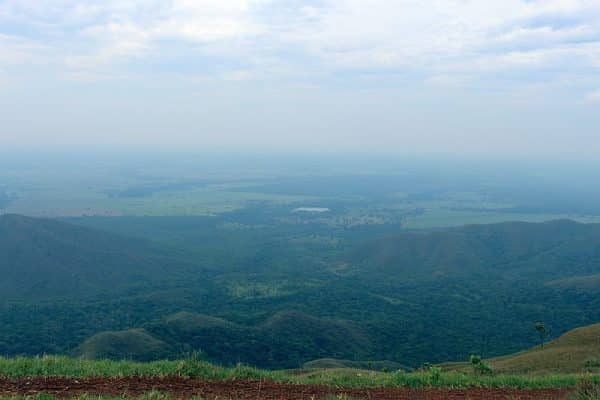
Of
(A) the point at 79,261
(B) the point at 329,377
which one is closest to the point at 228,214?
(A) the point at 79,261

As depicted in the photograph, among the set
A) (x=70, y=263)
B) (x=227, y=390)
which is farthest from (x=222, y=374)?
(x=70, y=263)

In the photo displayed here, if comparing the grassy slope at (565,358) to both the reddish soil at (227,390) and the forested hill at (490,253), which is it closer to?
the reddish soil at (227,390)

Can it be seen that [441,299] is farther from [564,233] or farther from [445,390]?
[445,390]

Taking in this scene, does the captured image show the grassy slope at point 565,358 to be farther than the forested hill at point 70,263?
No

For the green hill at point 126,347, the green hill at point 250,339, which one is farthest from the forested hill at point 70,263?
the green hill at point 126,347

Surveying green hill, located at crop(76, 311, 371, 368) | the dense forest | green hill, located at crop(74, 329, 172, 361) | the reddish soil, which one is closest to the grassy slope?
the reddish soil

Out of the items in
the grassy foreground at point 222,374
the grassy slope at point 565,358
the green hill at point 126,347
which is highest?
the grassy foreground at point 222,374
